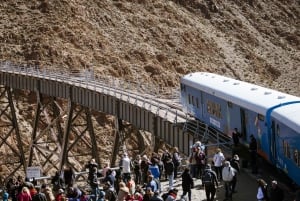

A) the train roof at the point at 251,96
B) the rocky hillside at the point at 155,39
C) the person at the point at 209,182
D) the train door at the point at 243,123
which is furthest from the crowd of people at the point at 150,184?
the rocky hillside at the point at 155,39

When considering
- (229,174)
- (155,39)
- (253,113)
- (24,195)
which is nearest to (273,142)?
(253,113)

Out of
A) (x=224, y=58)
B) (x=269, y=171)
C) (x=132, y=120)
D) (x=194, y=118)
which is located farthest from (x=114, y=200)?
(x=224, y=58)

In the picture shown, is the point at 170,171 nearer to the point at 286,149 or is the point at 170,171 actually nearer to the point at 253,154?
the point at 253,154

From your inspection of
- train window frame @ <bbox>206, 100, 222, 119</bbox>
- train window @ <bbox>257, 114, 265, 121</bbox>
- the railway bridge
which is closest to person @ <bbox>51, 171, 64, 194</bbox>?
the railway bridge

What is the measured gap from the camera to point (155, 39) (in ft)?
228

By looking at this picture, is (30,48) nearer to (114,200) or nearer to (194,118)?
(194,118)

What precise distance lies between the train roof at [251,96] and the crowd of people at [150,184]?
7.11 feet

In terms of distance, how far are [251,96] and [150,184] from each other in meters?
8.27

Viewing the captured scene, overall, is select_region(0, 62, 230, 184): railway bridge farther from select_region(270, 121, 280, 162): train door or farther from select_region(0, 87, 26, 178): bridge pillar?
select_region(270, 121, 280, 162): train door

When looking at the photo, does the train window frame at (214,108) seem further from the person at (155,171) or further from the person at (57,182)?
the person at (57,182)

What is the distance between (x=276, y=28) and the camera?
276ft

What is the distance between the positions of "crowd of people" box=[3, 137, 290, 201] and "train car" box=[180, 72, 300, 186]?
1.56m

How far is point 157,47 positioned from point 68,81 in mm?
24683

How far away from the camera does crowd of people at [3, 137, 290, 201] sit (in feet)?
57.7
